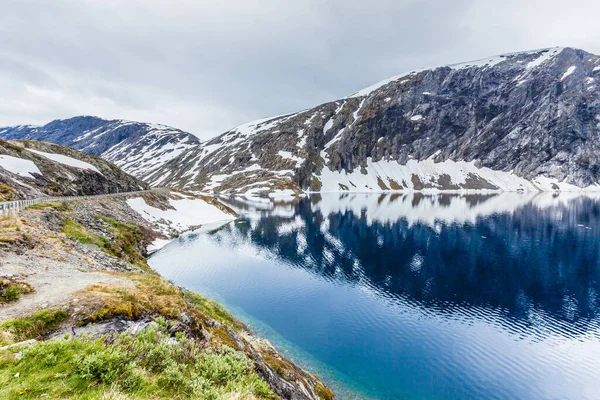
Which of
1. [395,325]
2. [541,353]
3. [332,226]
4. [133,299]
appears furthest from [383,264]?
[133,299]

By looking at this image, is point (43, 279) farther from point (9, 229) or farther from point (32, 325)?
point (9, 229)

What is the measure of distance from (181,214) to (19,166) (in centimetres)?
3748

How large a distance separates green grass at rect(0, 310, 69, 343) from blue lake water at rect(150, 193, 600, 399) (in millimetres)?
16585

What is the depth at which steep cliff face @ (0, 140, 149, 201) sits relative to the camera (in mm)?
50750

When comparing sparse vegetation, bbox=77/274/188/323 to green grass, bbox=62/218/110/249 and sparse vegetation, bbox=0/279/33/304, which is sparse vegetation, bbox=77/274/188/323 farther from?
green grass, bbox=62/218/110/249

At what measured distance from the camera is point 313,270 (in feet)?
153

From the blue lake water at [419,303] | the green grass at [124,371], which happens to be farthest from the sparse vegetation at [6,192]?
the green grass at [124,371]

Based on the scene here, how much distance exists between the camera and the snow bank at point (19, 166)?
178 feet

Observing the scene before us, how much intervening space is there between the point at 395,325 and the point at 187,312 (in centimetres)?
2234

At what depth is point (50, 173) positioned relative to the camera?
63.6 m

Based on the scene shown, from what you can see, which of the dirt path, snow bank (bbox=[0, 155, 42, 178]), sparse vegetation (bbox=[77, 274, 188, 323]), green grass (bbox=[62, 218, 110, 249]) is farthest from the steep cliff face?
sparse vegetation (bbox=[77, 274, 188, 323])

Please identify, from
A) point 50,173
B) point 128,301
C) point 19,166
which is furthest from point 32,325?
point 50,173

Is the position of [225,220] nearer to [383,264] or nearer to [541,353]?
[383,264]

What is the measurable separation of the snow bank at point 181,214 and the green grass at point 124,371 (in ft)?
210
